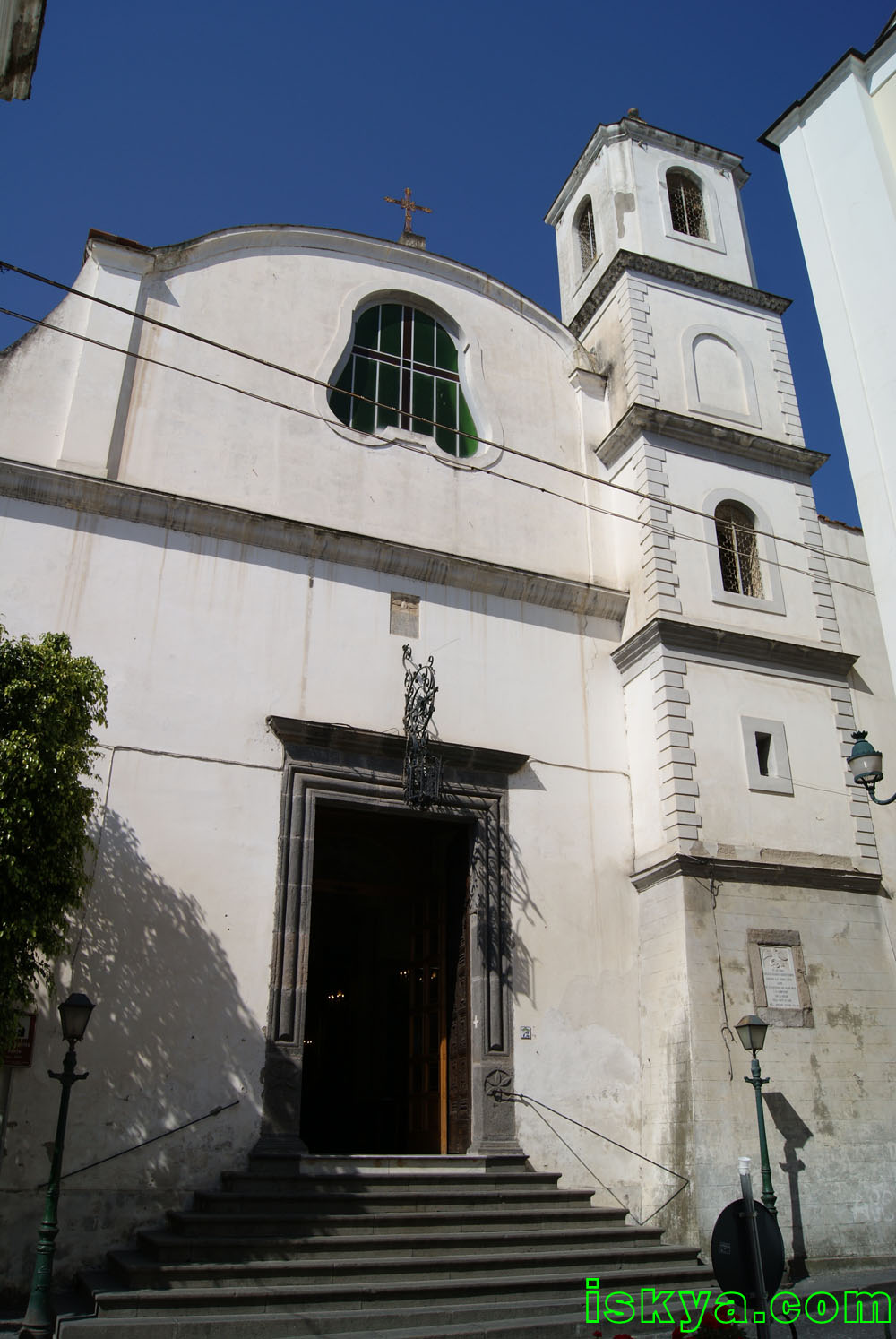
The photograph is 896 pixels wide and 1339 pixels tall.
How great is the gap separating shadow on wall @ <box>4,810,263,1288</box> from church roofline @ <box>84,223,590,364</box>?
291 inches

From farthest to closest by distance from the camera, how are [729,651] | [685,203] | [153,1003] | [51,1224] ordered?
1. [685,203]
2. [729,651]
3. [153,1003]
4. [51,1224]

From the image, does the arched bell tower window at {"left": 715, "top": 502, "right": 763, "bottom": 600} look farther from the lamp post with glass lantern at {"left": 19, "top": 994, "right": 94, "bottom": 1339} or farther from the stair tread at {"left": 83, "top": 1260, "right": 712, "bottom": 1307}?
the lamp post with glass lantern at {"left": 19, "top": 994, "right": 94, "bottom": 1339}

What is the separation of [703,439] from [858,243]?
6.17 metres

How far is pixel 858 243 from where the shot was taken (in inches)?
320

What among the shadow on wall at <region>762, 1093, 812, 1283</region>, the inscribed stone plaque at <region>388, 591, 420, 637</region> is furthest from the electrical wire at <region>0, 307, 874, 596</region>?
the shadow on wall at <region>762, 1093, 812, 1283</region>

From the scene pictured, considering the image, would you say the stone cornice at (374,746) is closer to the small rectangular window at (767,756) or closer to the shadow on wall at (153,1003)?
the shadow on wall at (153,1003)

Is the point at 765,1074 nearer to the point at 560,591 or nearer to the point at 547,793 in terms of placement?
the point at 547,793

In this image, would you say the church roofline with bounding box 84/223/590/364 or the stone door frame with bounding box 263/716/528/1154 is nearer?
the stone door frame with bounding box 263/716/528/1154

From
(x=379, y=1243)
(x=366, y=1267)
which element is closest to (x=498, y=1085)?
(x=379, y=1243)

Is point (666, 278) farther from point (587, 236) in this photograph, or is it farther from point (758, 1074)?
point (758, 1074)

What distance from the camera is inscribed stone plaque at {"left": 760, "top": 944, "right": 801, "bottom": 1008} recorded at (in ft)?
36.3

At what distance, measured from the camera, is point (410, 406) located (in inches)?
564

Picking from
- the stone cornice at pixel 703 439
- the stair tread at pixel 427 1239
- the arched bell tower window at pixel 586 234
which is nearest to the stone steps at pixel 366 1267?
the stair tread at pixel 427 1239

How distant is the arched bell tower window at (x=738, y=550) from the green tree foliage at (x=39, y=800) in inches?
335
